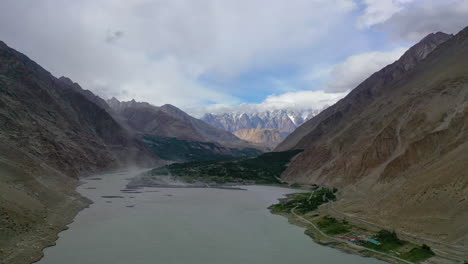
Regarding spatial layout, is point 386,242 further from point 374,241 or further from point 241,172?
point 241,172

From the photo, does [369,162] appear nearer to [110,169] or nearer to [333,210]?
[333,210]

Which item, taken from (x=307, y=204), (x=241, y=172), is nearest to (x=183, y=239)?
(x=307, y=204)

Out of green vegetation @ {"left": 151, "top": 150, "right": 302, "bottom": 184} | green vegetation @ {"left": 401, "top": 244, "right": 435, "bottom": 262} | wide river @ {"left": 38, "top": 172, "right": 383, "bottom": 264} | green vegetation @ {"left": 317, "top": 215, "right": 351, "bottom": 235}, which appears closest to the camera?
green vegetation @ {"left": 401, "top": 244, "right": 435, "bottom": 262}

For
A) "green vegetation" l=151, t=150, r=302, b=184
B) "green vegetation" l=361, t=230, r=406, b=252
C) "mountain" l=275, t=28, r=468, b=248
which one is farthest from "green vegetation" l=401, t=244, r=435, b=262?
"green vegetation" l=151, t=150, r=302, b=184

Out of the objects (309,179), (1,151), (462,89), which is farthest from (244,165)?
(1,151)

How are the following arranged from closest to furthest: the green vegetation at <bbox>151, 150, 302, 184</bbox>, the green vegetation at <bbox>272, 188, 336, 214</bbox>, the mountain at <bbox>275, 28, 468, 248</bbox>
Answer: the mountain at <bbox>275, 28, 468, 248</bbox> → the green vegetation at <bbox>272, 188, 336, 214</bbox> → the green vegetation at <bbox>151, 150, 302, 184</bbox>

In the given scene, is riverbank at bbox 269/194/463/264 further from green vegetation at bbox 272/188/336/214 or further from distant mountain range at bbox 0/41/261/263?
distant mountain range at bbox 0/41/261/263
